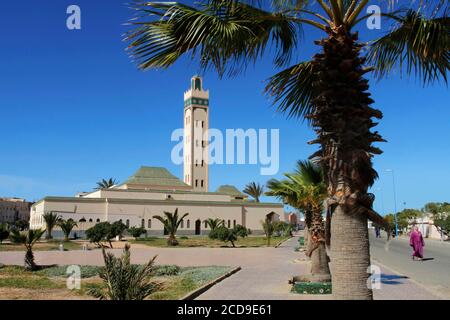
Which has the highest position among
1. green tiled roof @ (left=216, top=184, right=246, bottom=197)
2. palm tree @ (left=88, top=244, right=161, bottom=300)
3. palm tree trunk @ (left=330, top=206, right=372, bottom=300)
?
green tiled roof @ (left=216, top=184, right=246, bottom=197)

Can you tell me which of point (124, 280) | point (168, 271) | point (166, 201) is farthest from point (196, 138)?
point (124, 280)

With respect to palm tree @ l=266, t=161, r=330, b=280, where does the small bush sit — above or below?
below

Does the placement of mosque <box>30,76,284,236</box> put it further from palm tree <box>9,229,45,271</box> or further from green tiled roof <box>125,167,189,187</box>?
palm tree <box>9,229,45,271</box>

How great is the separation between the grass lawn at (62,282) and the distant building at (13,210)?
129 metres

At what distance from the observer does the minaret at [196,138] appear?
7669cm

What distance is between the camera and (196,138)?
77875 mm

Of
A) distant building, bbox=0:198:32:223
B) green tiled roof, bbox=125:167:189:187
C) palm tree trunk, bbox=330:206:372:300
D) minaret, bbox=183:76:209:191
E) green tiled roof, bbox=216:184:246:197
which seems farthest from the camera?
distant building, bbox=0:198:32:223

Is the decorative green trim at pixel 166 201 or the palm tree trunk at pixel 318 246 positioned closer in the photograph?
the palm tree trunk at pixel 318 246

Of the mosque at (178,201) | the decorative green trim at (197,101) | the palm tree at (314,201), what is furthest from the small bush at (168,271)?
the decorative green trim at (197,101)

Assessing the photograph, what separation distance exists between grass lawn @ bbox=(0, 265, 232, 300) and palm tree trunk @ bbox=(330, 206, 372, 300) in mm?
6423

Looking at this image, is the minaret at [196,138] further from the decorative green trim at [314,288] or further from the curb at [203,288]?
the decorative green trim at [314,288]

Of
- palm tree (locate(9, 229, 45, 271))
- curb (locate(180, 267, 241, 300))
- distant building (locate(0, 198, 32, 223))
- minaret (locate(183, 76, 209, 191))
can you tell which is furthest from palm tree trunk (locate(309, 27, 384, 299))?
distant building (locate(0, 198, 32, 223))

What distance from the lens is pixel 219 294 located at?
37.5 ft

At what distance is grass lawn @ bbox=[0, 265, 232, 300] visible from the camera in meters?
11.9
